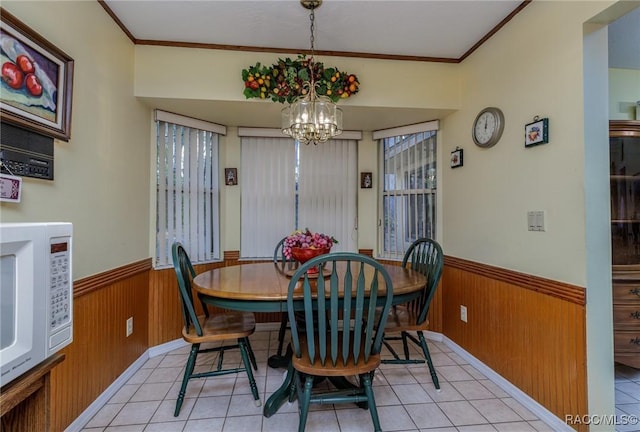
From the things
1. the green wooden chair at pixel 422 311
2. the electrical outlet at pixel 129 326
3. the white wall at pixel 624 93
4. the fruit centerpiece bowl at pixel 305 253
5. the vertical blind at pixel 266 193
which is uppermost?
the white wall at pixel 624 93

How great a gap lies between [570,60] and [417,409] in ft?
6.94

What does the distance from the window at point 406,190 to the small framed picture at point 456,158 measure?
0.27 meters

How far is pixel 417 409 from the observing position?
5.99 feet

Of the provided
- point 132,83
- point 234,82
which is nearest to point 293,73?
point 234,82

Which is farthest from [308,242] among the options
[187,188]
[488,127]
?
[488,127]

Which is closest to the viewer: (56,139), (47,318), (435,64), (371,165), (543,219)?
(47,318)

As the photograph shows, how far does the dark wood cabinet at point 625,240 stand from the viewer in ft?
6.51

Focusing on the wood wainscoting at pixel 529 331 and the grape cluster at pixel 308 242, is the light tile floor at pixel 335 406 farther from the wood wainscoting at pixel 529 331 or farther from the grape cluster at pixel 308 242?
the grape cluster at pixel 308 242

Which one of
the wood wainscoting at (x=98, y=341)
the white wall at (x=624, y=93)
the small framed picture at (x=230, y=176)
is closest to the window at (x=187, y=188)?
the small framed picture at (x=230, y=176)

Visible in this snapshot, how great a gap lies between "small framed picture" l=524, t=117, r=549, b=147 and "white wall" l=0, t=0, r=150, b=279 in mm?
2604

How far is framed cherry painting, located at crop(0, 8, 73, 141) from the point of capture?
4.00 feet

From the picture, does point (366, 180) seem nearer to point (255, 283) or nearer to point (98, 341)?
point (255, 283)

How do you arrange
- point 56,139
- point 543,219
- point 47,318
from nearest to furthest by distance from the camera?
point 47,318
point 56,139
point 543,219

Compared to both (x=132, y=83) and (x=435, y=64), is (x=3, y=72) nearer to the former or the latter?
(x=132, y=83)
